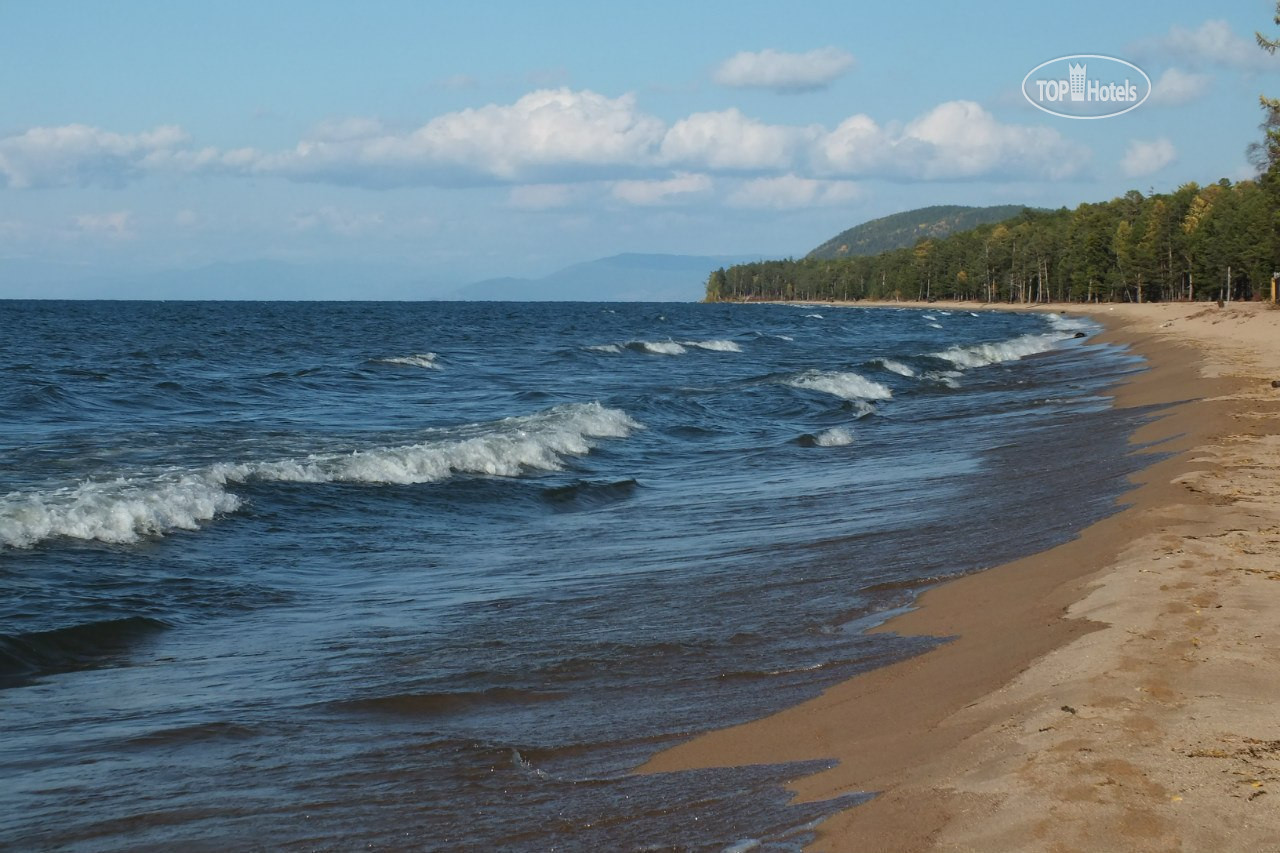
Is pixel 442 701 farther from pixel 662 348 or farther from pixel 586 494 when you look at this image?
pixel 662 348

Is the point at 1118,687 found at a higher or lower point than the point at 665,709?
higher

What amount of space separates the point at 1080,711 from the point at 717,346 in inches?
2282

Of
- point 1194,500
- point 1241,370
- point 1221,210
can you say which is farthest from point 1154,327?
point 1194,500

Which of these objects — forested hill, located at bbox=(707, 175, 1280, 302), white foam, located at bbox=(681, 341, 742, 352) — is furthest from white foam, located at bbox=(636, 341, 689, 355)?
forested hill, located at bbox=(707, 175, 1280, 302)

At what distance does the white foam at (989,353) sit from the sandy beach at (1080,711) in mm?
35014

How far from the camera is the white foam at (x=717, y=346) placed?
61.3 meters

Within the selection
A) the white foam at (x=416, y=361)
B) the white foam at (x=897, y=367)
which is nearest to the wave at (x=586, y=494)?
the white foam at (x=897, y=367)

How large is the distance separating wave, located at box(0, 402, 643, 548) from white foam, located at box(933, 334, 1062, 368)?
76.2ft

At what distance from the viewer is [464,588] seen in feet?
34.9

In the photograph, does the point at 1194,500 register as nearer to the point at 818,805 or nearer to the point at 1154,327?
the point at 818,805

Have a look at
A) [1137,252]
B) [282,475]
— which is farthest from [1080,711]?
[1137,252]

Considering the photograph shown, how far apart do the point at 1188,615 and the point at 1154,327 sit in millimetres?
59117

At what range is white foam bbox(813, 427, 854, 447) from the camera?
840 inches

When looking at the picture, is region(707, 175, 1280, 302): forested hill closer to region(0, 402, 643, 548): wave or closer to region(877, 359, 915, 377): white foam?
region(877, 359, 915, 377): white foam
